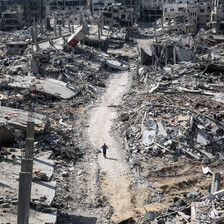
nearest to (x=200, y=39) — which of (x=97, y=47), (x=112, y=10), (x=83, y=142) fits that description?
(x=97, y=47)

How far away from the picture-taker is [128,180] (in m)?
17.0

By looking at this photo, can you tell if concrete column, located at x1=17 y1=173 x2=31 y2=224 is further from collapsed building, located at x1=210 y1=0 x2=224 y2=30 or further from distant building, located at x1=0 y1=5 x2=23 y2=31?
distant building, located at x1=0 y1=5 x2=23 y2=31

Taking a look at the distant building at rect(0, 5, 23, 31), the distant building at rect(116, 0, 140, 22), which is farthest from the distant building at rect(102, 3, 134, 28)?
the distant building at rect(0, 5, 23, 31)

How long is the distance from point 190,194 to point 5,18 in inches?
1986

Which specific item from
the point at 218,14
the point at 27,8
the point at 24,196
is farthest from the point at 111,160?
the point at 27,8

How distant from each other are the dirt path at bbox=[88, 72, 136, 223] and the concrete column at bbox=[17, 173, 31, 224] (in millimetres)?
4465

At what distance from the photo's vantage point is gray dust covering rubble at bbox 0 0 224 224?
14.0 metres

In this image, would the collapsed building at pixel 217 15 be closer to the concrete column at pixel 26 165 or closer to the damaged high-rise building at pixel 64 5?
the damaged high-rise building at pixel 64 5

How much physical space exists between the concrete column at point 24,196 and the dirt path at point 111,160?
4465mm

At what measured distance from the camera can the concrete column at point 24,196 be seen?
10.3m

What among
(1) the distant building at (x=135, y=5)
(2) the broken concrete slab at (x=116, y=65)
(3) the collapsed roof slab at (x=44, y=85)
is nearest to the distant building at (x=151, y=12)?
(1) the distant building at (x=135, y=5)

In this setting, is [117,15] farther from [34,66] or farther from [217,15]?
[34,66]

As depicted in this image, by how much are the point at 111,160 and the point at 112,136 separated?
8.68ft

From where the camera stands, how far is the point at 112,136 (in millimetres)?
21188
